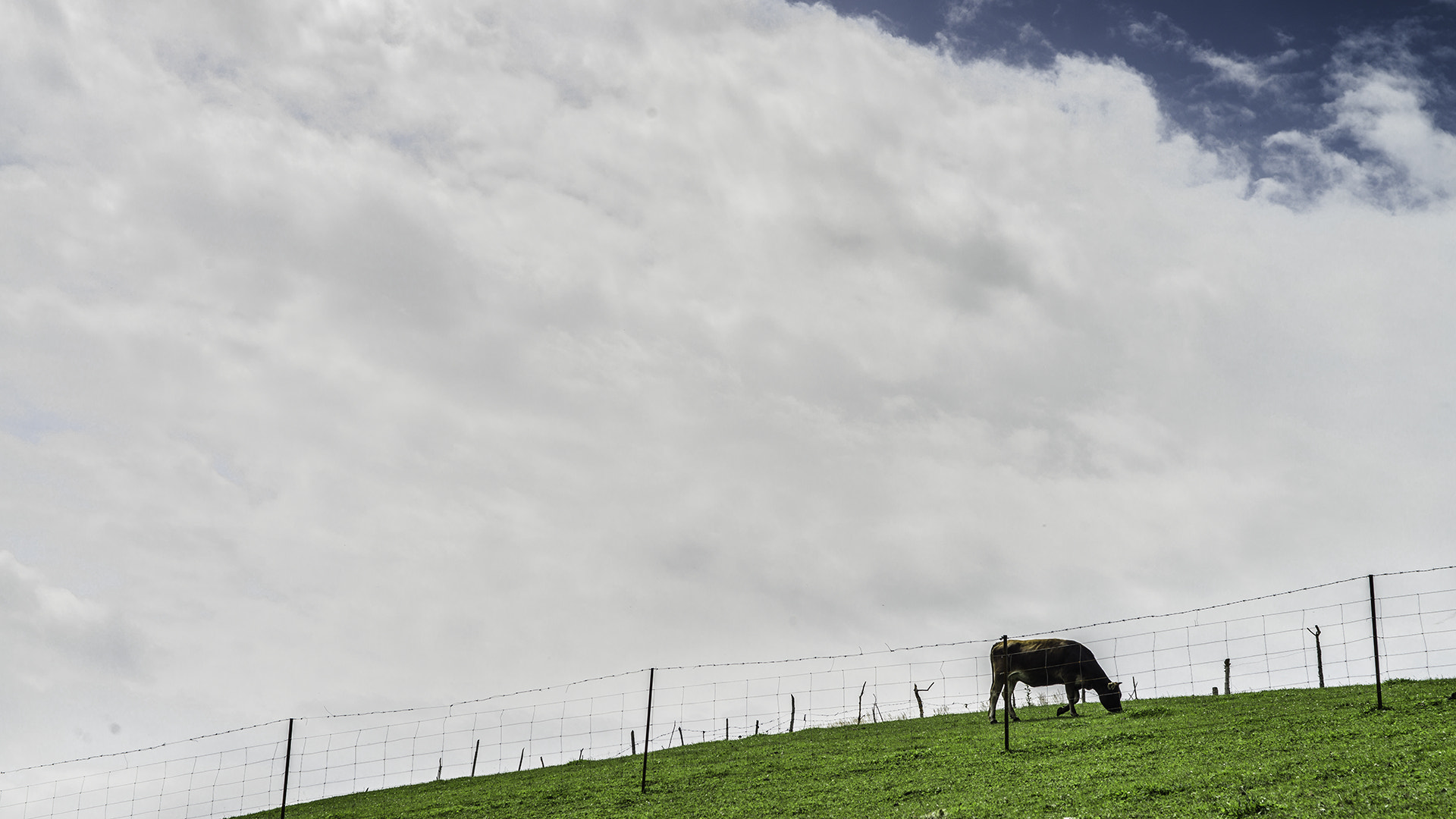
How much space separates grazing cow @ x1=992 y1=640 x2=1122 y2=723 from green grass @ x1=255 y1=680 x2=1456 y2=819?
1.29m

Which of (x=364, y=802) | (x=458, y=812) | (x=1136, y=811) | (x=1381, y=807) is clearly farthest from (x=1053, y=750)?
(x=364, y=802)

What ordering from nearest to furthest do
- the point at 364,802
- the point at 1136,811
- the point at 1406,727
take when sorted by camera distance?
1. the point at 1136,811
2. the point at 1406,727
3. the point at 364,802

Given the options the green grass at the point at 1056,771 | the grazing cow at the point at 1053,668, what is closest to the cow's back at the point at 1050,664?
the grazing cow at the point at 1053,668

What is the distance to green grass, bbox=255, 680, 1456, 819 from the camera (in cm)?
1898

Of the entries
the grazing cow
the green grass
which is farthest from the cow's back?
the green grass

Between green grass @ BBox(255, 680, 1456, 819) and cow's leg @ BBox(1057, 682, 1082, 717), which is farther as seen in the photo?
cow's leg @ BBox(1057, 682, 1082, 717)

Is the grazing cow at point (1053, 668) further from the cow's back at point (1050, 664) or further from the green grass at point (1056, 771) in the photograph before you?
the green grass at point (1056, 771)

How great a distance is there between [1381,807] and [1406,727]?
757 cm

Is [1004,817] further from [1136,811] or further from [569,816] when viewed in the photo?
[569,816]

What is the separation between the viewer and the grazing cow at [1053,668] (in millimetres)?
38281

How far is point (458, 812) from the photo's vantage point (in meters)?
33.1

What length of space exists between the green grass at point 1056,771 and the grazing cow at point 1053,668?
1.29 m

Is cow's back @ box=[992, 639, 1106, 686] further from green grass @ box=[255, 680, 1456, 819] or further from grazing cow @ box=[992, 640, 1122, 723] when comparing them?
green grass @ box=[255, 680, 1456, 819]

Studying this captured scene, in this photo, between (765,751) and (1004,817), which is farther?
(765,751)
